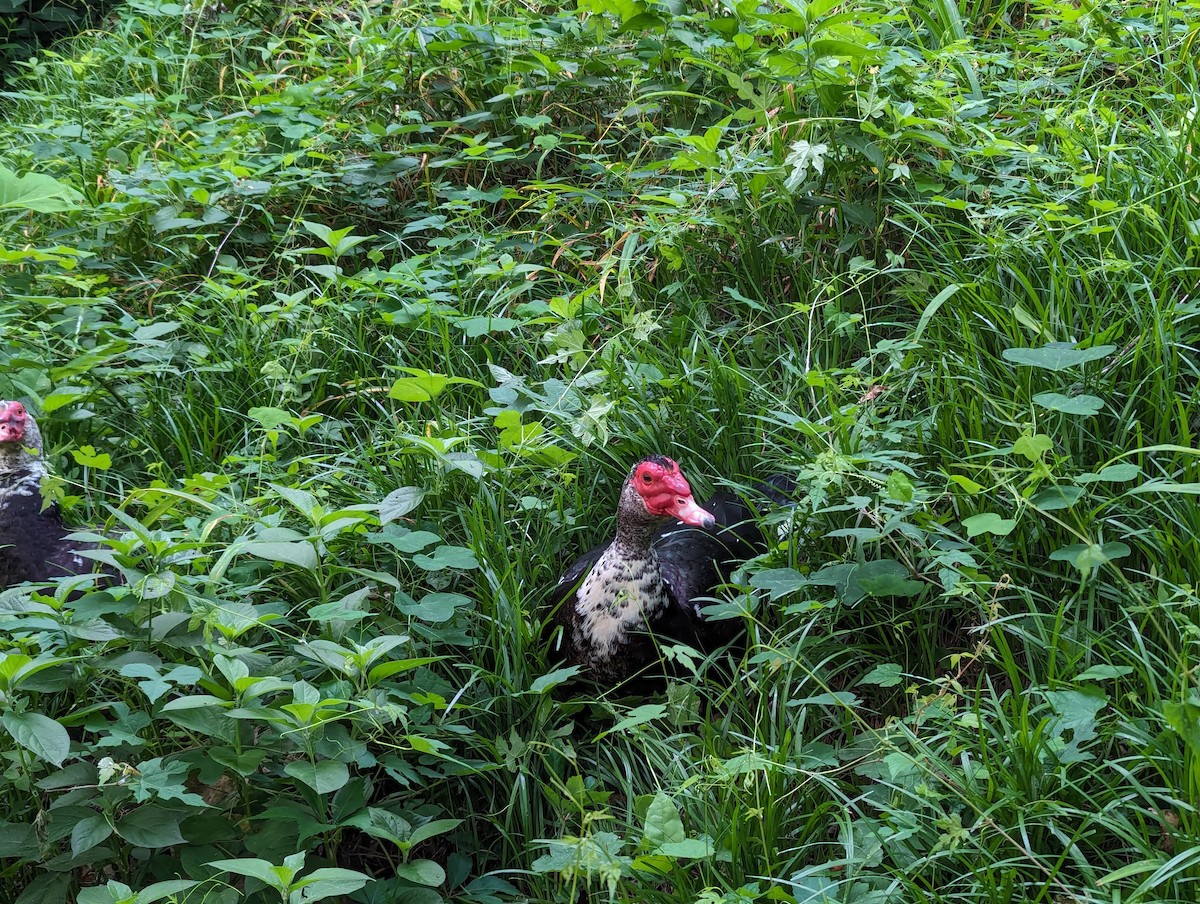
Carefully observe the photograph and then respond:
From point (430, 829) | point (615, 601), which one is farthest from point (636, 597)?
point (430, 829)

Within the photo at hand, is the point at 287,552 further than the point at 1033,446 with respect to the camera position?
Yes

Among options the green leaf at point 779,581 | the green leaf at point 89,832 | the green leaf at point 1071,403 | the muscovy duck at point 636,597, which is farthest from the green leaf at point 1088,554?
the green leaf at point 89,832

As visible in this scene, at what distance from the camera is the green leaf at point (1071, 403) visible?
2141 millimetres

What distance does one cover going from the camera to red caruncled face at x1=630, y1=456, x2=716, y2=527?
2.51 m

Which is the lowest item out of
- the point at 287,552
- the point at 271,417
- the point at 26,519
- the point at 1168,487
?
the point at 26,519

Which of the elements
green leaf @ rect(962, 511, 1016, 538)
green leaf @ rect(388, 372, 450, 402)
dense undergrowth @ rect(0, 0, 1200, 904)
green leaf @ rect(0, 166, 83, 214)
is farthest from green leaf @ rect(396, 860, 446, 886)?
green leaf @ rect(0, 166, 83, 214)

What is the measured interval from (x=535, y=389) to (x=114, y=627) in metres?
1.51

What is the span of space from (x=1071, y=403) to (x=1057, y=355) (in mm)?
172

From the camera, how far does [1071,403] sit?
217cm

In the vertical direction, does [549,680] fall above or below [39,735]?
below

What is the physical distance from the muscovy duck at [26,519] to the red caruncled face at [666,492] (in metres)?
1.45

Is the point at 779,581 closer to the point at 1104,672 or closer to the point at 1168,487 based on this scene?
the point at 1104,672

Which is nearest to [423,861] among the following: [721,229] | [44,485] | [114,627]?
[114,627]

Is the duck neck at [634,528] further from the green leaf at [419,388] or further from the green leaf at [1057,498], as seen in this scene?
the green leaf at [1057,498]
